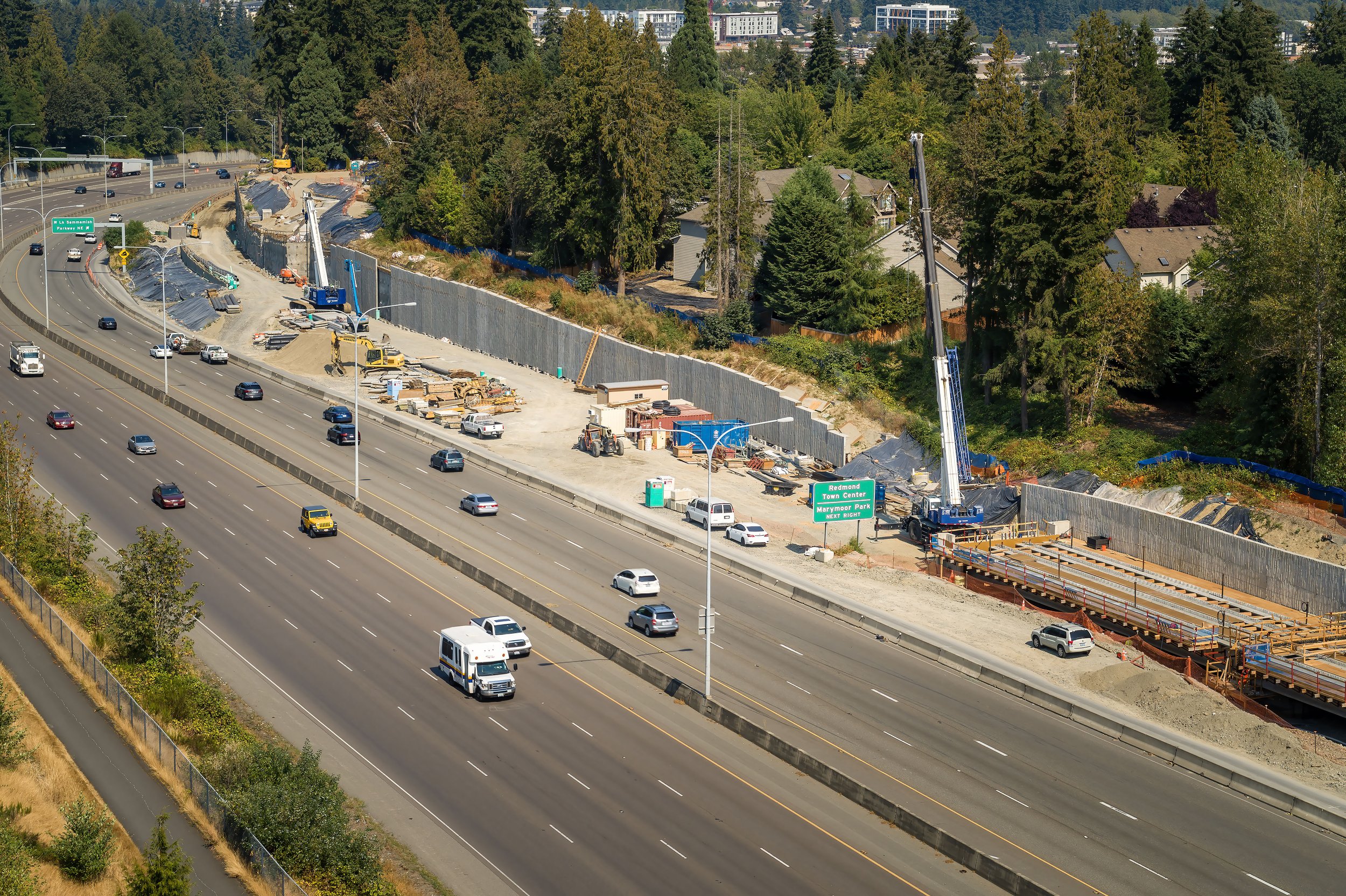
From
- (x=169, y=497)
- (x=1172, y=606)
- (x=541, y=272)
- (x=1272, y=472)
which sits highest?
(x=541, y=272)

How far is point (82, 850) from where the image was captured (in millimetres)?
31344

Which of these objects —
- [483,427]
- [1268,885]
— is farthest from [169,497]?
[1268,885]

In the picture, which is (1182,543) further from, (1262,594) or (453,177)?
(453,177)

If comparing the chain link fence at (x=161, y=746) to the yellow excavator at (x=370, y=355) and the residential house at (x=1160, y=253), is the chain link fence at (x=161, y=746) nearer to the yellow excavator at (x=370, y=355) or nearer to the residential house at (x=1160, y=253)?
the yellow excavator at (x=370, y=355)

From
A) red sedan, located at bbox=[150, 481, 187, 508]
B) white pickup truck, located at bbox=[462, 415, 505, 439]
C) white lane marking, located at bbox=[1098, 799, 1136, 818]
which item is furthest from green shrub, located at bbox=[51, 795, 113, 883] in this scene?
white pickup truck, located at bbox=[462, 415, 505, 439]

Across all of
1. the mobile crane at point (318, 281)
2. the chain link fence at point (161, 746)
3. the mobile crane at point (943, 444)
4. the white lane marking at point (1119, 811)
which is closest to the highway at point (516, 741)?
the chain link fence at point (161, 746)

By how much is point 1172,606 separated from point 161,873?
40133mm

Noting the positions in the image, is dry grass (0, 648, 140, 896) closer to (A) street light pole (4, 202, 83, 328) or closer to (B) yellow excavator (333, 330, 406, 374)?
(B) yellow excavator (333, 330, 406, 374)

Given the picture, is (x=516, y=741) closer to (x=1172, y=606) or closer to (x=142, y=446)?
(x=1172, y=606)

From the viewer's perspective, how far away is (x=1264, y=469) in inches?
2479

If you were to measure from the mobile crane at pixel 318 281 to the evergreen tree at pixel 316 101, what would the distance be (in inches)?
1181

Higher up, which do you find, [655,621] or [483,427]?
[483,427]

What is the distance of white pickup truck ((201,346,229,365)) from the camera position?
335 feet

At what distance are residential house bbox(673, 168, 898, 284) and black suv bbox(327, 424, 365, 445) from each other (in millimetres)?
30259
